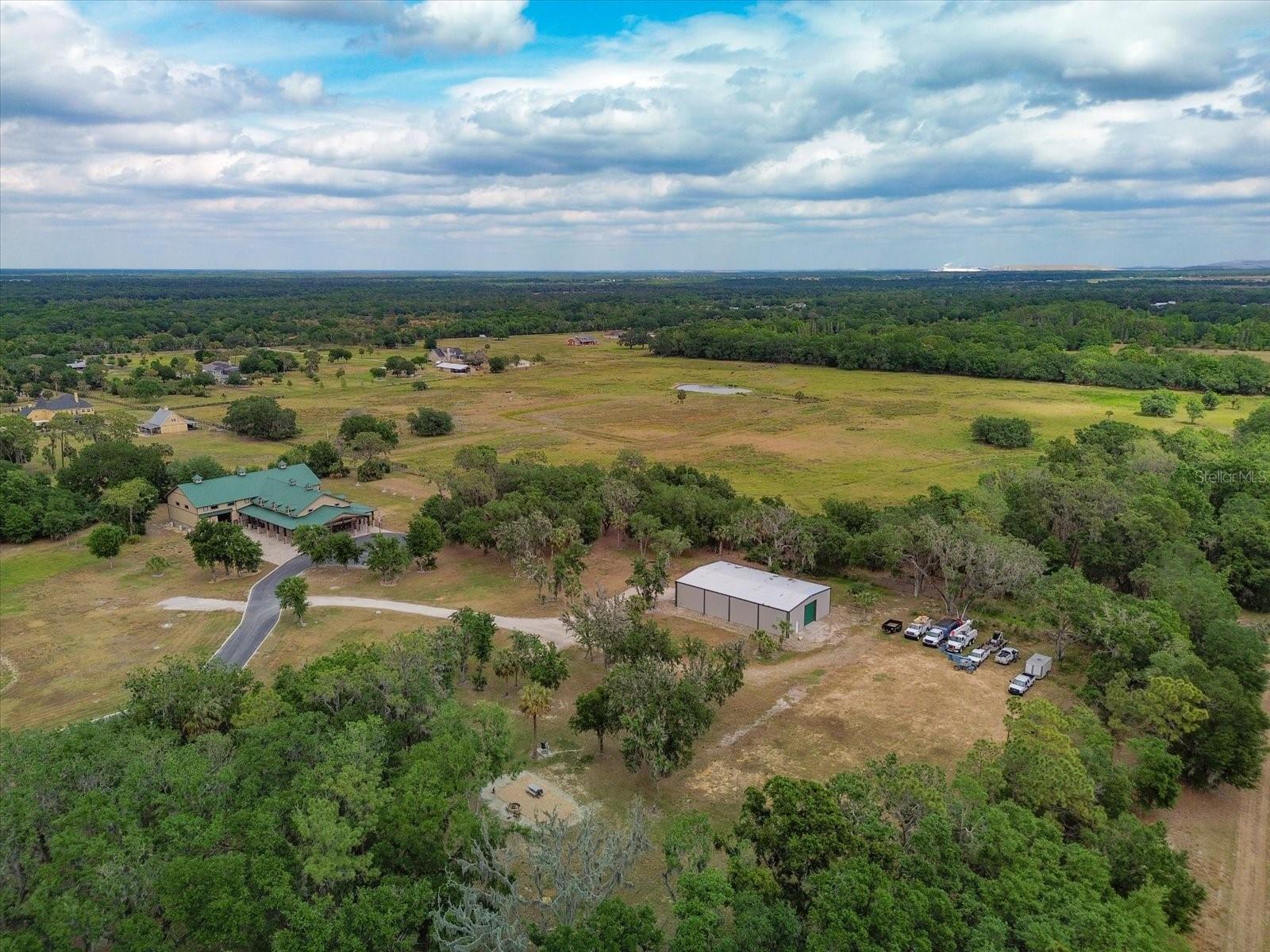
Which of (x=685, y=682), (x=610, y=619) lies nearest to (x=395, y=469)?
(x=610, y=619)

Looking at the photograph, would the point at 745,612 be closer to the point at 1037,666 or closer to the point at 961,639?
the point at 961,639

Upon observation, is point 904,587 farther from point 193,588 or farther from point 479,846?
point 193,588

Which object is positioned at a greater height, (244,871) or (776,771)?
(244,871)

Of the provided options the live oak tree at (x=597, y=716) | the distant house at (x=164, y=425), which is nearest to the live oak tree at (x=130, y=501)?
the distant house at (x=164, y=425)

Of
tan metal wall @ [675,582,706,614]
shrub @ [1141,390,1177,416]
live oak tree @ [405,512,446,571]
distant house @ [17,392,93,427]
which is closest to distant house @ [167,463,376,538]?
live oak tree @ [405,512,446,571]

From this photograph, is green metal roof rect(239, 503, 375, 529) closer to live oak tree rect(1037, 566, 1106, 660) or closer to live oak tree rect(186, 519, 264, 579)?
live oak tree rect(186, 519, 264, 579)

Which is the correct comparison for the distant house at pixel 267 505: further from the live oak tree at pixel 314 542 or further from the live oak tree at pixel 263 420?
the live oak tree at pixel 263 420

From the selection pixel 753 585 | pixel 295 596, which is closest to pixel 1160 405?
pixel 753 585
